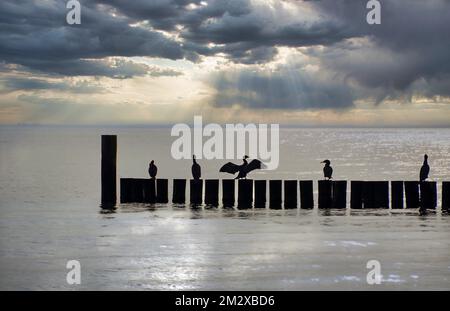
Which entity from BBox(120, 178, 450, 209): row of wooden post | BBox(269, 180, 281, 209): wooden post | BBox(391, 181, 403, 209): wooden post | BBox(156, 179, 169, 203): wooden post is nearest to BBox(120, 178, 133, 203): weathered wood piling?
BBox(120, 178, 450, 209): row of wooden post

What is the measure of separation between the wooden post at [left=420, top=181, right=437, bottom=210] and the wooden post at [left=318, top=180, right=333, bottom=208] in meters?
3.35

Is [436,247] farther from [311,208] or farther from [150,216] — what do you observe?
[150,216]

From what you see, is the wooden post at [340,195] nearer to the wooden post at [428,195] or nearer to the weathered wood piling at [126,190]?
the wooden post at [428,195]

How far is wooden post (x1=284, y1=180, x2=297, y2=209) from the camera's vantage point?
21.0 m

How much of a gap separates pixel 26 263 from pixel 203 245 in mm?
4402

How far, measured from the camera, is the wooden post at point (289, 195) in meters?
21.0

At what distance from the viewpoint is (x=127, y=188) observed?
2166 centimetres

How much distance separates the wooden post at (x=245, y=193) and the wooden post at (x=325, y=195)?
2589 millimetres

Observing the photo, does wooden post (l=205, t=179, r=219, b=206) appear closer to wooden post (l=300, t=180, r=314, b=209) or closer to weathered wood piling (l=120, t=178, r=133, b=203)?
weathered wood piling (l=120, t=178, r=133, b=203)

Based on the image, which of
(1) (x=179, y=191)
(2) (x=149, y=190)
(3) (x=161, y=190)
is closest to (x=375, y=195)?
(1) (x=179, y=191)
